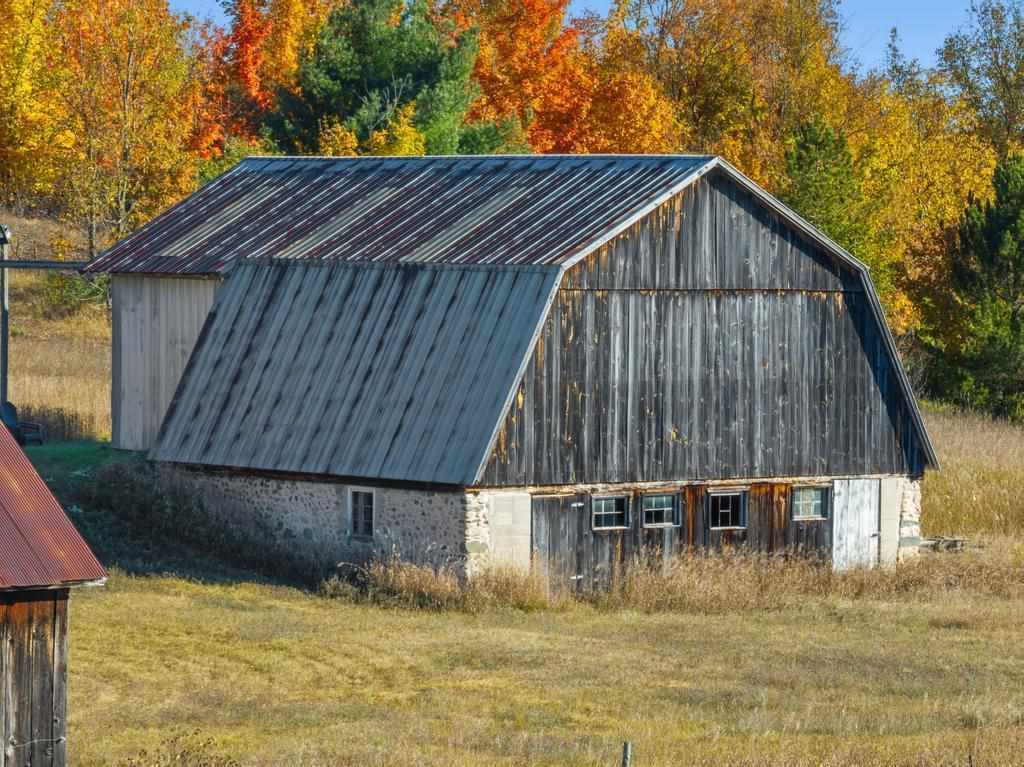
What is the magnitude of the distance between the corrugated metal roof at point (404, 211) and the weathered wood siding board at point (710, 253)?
1.34 feet

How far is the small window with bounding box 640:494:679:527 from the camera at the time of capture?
32.2 m

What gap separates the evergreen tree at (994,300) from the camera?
5481cm

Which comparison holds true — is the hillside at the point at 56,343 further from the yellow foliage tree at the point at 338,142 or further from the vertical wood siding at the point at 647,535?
the vertical wood siding at the point at 647,535

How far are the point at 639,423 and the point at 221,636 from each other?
28.0 feet

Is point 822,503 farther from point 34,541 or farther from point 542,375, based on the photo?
point 34,541

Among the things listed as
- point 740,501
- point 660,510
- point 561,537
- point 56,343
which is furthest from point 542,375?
point 56,343

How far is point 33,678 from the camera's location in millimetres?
17688

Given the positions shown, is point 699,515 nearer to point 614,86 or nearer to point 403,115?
point 403,115

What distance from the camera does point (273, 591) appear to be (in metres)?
30.1

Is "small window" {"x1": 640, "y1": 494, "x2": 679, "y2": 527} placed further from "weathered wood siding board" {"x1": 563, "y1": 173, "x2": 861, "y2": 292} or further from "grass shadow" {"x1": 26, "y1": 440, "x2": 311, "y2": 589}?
"grass shadow" {"x1": 26, "y1": 440, "x2": 311, "y2": 589}

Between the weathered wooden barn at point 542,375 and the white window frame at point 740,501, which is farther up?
the weathered wooden barn at point 542,375

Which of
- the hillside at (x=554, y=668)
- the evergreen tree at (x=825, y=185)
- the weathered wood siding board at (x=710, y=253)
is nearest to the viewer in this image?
the hillside at (x=554, y=668)

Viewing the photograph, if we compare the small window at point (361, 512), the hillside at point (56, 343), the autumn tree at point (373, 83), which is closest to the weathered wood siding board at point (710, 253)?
the small window at point (361, 512)

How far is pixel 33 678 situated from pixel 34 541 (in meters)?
1.26
